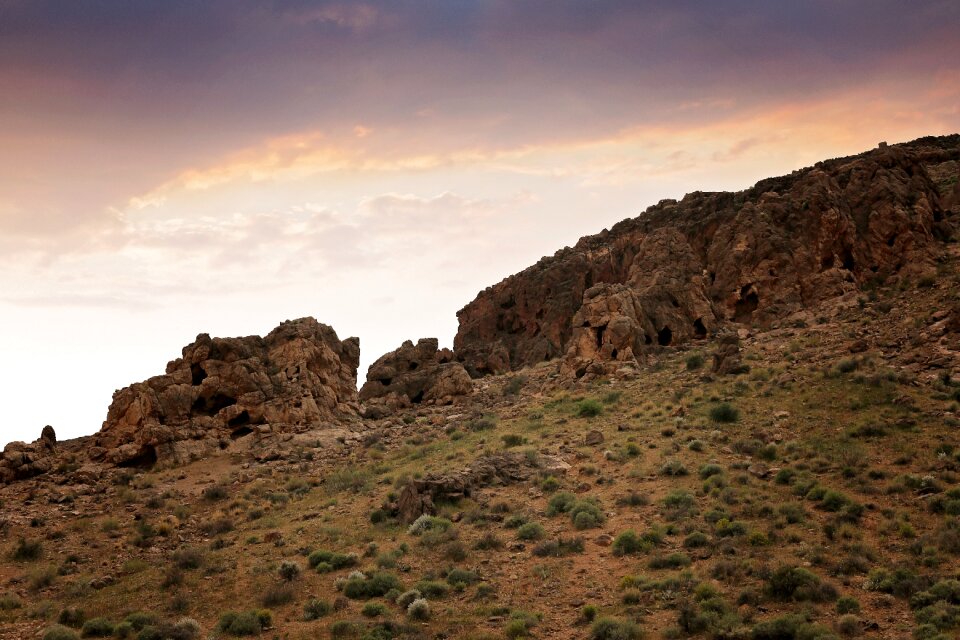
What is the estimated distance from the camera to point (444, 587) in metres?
21.8

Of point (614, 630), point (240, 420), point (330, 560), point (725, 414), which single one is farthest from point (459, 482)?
point (240, 420)

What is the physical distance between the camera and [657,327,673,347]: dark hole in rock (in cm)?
5141

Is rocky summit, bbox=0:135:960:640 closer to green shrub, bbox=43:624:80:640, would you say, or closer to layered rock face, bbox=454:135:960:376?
green shrub, bbox=43:624:80:640

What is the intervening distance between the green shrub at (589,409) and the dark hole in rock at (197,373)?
21.0 meters

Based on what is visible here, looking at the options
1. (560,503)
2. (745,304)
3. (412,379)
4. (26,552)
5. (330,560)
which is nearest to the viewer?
(330,560)

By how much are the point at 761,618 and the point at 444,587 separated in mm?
8786

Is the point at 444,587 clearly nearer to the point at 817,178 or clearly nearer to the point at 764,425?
the point at 764,425

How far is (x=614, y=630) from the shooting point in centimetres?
1778

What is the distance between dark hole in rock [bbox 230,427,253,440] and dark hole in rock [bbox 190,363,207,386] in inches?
146

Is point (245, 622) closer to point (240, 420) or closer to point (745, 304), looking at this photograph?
point (240, 420)

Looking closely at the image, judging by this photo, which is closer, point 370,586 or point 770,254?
point 370,586

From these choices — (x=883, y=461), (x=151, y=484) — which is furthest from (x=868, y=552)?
(x=151, y=484)

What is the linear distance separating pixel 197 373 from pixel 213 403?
2128 millimetres

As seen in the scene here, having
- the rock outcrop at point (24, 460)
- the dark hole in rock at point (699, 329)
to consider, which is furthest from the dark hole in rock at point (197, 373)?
the dark hole in rock at point (699, 329)
